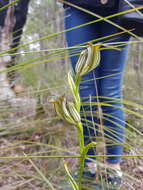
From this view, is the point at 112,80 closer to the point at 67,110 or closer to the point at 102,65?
the point at 102,65

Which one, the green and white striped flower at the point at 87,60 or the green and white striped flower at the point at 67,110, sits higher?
the green and white striped flower at the point at 87,60

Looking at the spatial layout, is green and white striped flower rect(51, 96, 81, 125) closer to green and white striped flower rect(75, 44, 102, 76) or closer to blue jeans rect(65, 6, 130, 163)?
green and white striped flower rect(75, 44, 102, 76)

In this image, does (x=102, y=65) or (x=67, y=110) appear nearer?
(x=67, y=110)

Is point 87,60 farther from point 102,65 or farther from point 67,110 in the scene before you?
point 102,65

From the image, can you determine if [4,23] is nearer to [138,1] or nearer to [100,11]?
[100,11]

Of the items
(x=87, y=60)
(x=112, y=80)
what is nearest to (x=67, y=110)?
(x=87, y=60)

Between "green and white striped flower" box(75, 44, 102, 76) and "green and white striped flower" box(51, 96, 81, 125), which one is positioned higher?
"green and white striped flower" box(75, 44, 102, 76)

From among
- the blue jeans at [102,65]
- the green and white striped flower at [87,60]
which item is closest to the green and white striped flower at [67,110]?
the green and white striped flower at [87,60]

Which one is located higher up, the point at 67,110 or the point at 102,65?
the point at 102,65

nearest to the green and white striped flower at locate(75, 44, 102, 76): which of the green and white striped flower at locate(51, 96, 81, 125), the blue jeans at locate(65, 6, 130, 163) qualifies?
the green and white striped flower at locate(51, 96, 81, 125)

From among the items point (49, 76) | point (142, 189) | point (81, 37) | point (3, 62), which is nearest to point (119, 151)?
point (142, 189)

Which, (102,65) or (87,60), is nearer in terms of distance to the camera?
(87,60)

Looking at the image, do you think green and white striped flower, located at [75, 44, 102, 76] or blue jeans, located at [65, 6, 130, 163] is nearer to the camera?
green and white striped flower, located at [75, 44, 102, 76]

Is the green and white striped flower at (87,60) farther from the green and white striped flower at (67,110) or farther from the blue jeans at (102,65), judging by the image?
the blue jeans at (102,65)
